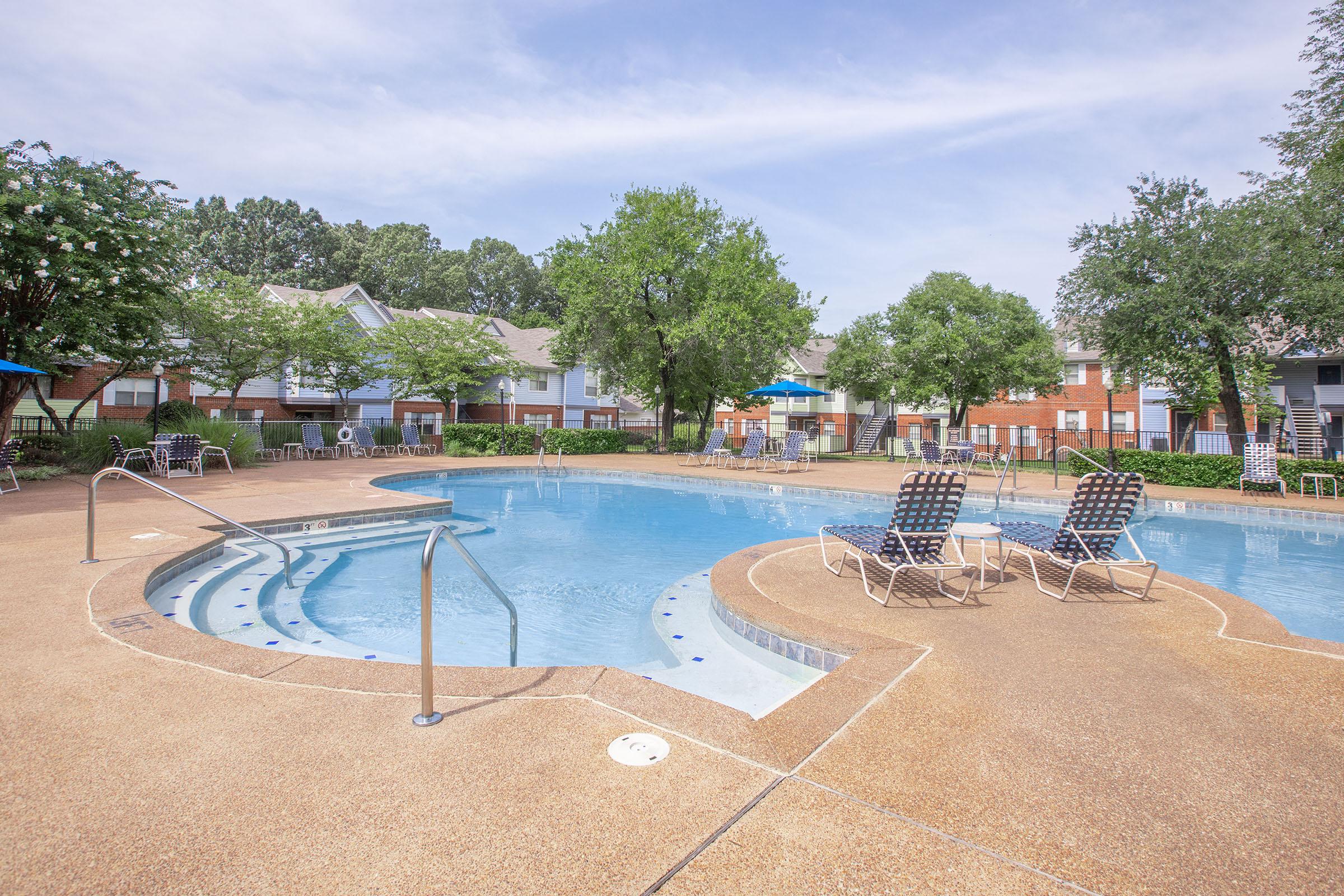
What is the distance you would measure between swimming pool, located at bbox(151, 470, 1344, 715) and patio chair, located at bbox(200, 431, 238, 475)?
572 centimetres

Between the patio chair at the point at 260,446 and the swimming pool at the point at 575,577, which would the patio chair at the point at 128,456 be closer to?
the patio chair at the point at 260,446

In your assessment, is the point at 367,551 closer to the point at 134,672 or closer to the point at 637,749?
the point at 134,672

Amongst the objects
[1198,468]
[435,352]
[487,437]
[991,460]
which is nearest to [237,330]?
[435,352]

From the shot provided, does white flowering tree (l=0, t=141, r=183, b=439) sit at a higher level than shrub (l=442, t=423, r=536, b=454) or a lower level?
higher

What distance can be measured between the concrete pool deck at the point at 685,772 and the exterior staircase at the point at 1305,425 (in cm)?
2574

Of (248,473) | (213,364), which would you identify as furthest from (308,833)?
(213,364)

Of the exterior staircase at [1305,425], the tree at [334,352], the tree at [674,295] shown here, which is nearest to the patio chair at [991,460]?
the tree at [674,295]

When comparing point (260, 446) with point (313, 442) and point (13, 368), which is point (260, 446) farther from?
point (13, 368)

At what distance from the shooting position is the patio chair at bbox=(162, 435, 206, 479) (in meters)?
13.7

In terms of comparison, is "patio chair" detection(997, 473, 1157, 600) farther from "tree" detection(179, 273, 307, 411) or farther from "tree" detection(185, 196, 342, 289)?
"tree" detection(185, 196, 342, 289)

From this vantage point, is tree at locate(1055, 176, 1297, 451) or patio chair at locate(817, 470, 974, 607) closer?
patio chair at locate(817, 470, 974, 607)

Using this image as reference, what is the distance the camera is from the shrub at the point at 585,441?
23859mm

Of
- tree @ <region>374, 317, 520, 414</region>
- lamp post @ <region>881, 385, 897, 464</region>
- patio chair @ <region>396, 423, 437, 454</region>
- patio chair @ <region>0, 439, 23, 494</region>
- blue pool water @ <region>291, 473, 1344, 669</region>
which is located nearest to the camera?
blue pool water @ <region>291, 473, 1344, 669</region>

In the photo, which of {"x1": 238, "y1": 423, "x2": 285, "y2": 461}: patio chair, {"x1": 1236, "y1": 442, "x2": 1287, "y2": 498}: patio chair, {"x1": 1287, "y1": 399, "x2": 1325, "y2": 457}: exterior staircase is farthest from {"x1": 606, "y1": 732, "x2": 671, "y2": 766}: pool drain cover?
{"x1": 1287, "y1": 399, "x2": 1325, "y2": 457}: exterior staircase
